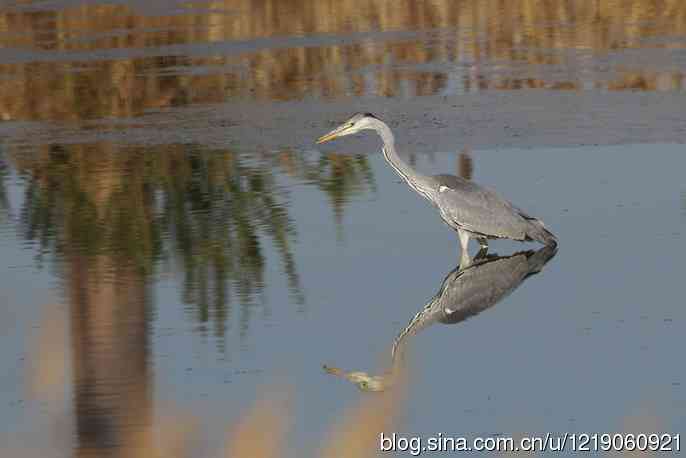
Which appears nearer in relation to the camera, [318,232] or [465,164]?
[318,232]

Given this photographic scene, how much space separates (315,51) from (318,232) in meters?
8.80

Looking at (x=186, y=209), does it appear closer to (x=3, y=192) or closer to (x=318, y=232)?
(x=318, y=232)

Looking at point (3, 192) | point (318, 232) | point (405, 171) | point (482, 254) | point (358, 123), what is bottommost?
point (482, 254)

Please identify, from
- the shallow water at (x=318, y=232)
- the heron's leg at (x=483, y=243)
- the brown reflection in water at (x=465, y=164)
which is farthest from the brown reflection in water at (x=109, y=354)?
the brown reflection in water at (x=465, y=164)

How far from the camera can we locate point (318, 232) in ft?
34.0

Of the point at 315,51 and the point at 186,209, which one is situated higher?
the point at 315,51

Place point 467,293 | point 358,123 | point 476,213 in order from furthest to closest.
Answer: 1. point 358,123
2. point 476,213
3. point 467,293

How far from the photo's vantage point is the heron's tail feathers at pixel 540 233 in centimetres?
968

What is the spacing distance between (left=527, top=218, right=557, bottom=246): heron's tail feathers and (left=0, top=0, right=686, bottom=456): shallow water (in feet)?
0.67

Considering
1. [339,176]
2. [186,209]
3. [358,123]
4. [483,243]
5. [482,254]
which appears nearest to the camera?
[482,254]

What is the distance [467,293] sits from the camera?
8781mm

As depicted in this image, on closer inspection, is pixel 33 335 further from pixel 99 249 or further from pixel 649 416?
pixel 649 416

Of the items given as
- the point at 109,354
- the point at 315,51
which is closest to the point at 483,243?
the point at 109,354

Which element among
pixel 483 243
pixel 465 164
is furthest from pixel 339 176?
pixel 483 243
